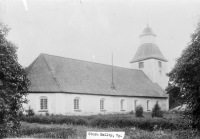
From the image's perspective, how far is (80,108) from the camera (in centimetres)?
2722

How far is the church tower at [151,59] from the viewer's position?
4031 centimetres

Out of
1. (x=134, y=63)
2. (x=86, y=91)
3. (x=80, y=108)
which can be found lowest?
(x=80, y=108)

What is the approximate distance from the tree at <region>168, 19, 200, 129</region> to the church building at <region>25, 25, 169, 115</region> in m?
15.4

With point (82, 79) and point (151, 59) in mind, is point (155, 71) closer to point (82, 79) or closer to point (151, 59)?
point (151, 59)

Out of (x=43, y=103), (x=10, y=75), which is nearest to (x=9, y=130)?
(x=10, y=75)

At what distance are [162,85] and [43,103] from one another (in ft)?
79.5

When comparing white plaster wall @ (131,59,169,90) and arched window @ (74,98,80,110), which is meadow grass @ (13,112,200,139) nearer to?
arched window @ (74,98,80,110)

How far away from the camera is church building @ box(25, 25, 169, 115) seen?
25172 millimetres

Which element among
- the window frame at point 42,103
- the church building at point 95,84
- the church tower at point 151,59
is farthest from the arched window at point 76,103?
the church tower at point 151,59

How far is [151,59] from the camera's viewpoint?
131ft

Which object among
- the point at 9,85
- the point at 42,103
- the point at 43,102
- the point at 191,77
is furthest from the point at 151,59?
the point at 9,85

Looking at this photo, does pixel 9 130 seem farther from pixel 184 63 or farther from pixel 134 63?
pixel 134 63

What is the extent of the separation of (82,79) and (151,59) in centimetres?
1630

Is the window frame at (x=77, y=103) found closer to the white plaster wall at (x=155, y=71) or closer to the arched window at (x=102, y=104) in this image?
the arched window at (x=102, y=104)
